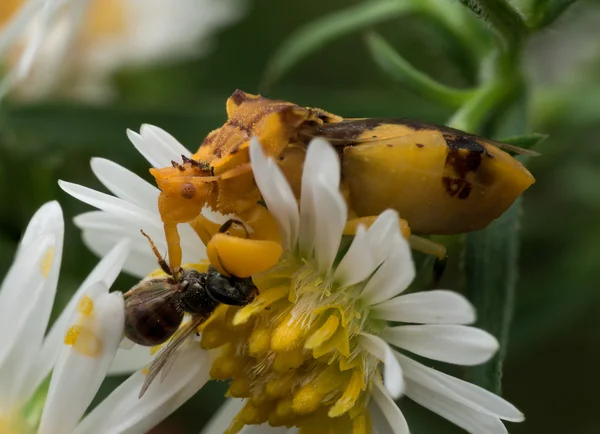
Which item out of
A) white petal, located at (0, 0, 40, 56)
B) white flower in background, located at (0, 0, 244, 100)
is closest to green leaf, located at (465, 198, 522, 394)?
white petal, located at (0, 0, 40, 56)

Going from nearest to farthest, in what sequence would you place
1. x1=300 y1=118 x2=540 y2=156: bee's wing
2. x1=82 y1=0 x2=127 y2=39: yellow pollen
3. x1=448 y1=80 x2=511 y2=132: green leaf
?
1. x1=300 y1=118 x2=540 y2=156: bee's wing
2. x1=448 y1=80 x2=511 y2=132: green leaf
3. x1=82 y1=0 x2=127 y2=39: yellow pollen

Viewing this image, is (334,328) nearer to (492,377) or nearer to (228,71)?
(492,377)

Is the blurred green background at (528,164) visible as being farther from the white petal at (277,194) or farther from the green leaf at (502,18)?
the white petal at (277,194)

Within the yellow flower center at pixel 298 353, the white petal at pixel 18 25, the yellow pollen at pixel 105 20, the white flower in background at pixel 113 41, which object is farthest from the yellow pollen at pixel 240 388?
the yellow pollen at pixel 105 20

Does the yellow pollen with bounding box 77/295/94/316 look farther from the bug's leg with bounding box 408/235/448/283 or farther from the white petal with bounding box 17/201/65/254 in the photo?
the bug's leg with bounding box 408/235/448/283

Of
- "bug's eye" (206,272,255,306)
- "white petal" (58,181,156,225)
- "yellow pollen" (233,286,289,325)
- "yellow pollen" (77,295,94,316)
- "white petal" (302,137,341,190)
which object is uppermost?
"white petal" (302,137,341,190)

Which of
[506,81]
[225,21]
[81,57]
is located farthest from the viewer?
[225,21]

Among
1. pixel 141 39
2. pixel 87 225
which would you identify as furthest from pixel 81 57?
pixel 87 225
